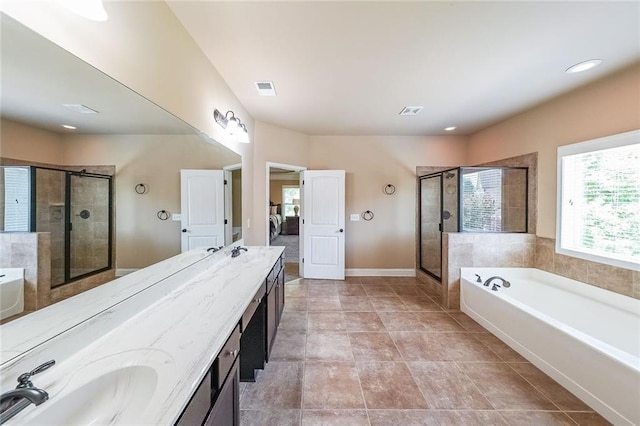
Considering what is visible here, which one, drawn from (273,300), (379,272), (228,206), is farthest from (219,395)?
(379,272)

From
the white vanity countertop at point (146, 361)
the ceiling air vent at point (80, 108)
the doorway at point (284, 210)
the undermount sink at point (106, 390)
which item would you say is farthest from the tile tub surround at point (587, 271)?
the doorway at point (284, 210)

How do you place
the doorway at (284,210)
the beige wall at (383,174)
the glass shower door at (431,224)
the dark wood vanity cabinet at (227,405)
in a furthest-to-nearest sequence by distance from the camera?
the doorway at (284,210)
the beige wall at (383,174)
the glass shower door at (431,224)
the dark wood vanity cabinet at (227,405)

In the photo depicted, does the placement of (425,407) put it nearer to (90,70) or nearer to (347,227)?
(90,70)

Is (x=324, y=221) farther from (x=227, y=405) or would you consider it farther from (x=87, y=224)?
(x=87, y=224)

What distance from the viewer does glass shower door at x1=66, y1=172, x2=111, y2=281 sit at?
99cm

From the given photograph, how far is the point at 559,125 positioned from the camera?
3.00 m

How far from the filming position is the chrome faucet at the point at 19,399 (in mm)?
677

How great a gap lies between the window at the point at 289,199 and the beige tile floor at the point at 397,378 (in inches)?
359

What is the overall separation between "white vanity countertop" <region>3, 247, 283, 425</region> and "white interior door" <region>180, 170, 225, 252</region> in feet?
1.54

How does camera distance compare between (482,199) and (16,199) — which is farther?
(482,199)

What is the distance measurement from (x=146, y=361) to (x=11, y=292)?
1.51ft

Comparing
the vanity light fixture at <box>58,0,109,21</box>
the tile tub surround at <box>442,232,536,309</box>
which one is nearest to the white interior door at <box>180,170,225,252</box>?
the vanity light fixture at <box>58,0,109,21</box>

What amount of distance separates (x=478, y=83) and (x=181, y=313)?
10.7 ft

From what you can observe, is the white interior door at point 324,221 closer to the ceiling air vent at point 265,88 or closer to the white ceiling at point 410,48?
the white ceiling at point 410,48
